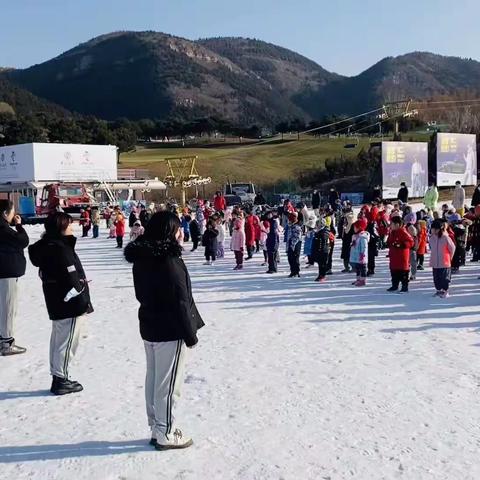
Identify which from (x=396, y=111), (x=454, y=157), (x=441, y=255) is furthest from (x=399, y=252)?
(x=396, y=111)

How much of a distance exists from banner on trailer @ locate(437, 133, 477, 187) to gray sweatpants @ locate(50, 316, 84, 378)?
2783cm

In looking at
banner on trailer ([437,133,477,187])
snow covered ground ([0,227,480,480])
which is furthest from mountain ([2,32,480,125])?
snow covered ground ([0,227,480,480])

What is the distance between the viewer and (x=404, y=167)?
95.3 ft

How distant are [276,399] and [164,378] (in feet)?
5.07

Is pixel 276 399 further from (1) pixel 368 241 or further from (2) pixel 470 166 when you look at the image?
(2) pixel 470 166

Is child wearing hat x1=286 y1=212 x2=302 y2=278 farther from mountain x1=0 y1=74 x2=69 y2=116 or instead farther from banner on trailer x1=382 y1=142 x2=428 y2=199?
mountain x1=0 y1=74 x2=69 y2=116

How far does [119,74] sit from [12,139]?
123 m

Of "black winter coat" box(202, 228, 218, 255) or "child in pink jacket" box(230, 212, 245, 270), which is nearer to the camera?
"child in pink jacket" box(230, 212, 245, 270)

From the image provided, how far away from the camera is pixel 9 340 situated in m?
7.20

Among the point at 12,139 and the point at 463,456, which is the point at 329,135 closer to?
the point at 12,139

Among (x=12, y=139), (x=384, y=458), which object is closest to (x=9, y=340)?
(x=384, y=458)

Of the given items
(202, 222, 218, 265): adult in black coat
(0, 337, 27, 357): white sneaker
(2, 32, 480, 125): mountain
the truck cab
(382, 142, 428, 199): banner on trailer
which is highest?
(2, 32, 480, 125): mountain

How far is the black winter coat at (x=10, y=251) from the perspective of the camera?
6.77 metres

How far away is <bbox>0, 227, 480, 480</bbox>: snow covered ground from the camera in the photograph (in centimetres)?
438
